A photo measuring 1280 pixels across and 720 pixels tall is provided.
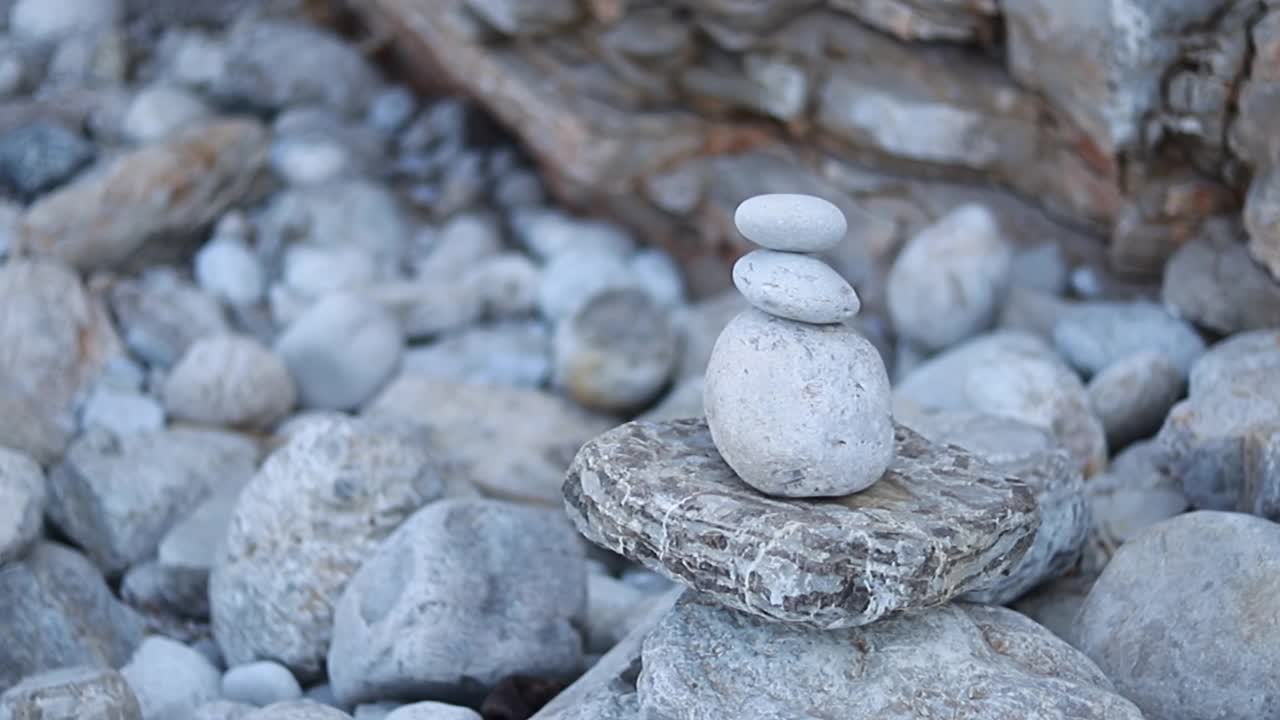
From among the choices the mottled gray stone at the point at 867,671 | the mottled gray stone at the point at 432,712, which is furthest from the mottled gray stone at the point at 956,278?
the mottled gray stone at the point at 432,712

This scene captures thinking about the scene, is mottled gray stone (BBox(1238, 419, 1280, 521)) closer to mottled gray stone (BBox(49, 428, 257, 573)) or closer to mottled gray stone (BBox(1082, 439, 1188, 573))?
mottled gray stone (BBox(1082, 439, 1188, 573))

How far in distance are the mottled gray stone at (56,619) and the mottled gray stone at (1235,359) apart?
2.97m

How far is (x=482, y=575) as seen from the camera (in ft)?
11.9

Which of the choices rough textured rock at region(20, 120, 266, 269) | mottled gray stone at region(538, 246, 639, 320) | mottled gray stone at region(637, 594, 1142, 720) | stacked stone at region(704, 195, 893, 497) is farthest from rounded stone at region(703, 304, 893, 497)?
rough textured rock at region(20, 120, 266, 269)

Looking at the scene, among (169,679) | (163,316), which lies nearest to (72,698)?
(169,679)

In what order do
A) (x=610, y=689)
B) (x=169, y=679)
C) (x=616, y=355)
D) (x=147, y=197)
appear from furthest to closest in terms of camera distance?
(x=147, y=197), (x=616, y=355), (x=169, y=679), (x=610, y=689)

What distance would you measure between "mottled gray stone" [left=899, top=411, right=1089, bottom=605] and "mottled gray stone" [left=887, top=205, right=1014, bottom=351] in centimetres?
131

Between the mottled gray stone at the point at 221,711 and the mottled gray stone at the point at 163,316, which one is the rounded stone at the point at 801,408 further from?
the mottled gray stone at the point at 163,316

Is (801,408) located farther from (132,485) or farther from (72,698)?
(132,485)

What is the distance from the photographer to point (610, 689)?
3.22 metres

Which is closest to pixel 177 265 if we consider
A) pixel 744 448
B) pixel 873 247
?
pixel 873 247

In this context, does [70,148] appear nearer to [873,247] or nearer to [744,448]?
[873,247]

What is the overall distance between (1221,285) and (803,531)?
2375 millimetres

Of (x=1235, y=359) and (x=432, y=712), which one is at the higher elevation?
(x=1235, y=359)
